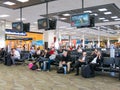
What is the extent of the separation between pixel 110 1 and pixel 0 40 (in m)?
9.34

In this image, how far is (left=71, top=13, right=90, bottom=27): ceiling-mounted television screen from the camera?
7754 millimetres

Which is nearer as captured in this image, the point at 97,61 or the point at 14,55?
the point at 97,61

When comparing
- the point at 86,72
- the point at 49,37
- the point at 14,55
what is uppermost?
the point at 49,37

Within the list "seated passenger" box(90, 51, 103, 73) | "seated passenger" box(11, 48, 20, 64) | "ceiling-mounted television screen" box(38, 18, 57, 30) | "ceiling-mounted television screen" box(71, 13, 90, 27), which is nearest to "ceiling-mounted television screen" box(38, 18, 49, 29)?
"ceiling-mounted television screen" box(38, 18, 57, 30)

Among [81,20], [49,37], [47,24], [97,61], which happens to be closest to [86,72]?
[97,61]

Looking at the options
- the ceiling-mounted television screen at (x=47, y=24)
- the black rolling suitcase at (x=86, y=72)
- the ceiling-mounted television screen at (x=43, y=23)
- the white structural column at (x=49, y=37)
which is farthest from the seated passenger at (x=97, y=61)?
the white structural column at (x=49, y=37)

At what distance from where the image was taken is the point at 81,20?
7891 millimetres

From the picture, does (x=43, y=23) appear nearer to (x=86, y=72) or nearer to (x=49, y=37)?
(x=86, y=72)

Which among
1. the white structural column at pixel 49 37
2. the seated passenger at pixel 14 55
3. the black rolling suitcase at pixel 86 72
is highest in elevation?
the white structural column at pixel 49 37

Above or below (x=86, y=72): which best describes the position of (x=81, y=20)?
above

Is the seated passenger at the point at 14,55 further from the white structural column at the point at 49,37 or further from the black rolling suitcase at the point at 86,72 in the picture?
the white structural column at the point at 49,37

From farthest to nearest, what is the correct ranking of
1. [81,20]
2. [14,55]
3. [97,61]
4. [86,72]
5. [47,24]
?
[14,55] < [47,24] < [97,61] < [81,20] < [86,72]

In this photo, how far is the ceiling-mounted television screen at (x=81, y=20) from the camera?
7754 millimetres

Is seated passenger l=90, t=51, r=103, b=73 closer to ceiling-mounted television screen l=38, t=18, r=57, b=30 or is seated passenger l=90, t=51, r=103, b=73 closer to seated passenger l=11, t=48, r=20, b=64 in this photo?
ceiling-mounted television screen l=38, t=18, r=57, b=30
